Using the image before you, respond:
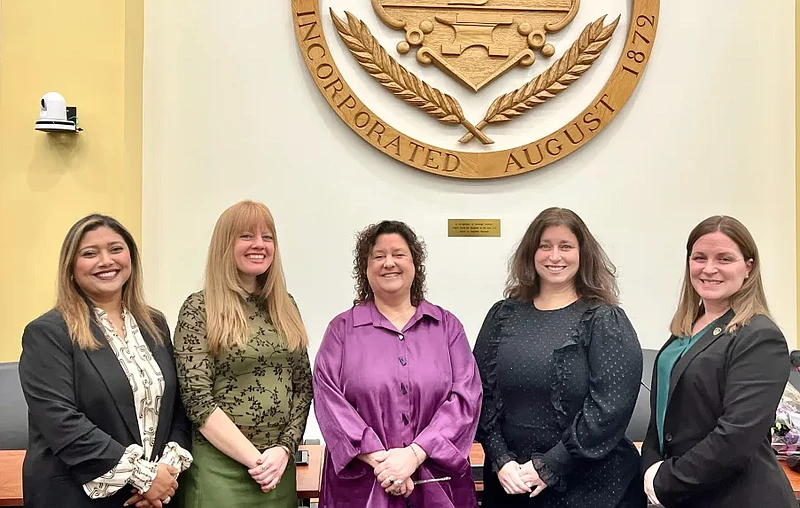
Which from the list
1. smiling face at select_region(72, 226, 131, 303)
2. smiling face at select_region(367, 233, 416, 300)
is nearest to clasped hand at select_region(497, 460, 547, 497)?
smiling face at select_region(367, 233, 416, 300)

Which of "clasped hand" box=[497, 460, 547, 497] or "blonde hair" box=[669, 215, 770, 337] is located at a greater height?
"blonde hair" box=[669, 215, 770, 337]

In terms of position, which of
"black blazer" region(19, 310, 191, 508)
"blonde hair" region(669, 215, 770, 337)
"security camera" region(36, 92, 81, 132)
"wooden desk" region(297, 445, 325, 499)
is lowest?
"wooden desk" region(297, 445, 325, 499)

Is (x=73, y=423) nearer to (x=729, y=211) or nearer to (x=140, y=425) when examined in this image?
(x=140, y=425)

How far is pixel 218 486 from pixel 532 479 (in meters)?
0.87

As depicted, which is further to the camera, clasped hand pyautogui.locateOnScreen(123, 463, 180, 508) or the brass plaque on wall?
the brass plaque on wall

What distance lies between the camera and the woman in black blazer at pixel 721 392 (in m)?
1.71

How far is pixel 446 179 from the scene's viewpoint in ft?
10.6

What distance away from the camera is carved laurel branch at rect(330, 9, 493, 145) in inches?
123

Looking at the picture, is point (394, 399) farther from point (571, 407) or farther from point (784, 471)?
point (784, 471)

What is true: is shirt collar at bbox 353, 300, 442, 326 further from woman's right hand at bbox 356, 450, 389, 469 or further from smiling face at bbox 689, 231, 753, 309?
smiling face at bbox 689, 231, 753, 309

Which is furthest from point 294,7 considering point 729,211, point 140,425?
point 729,211

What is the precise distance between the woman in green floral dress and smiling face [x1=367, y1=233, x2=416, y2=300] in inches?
10.8

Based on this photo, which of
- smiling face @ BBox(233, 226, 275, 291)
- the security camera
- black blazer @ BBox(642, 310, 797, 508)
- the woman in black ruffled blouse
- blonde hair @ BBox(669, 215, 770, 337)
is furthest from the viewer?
the security camera

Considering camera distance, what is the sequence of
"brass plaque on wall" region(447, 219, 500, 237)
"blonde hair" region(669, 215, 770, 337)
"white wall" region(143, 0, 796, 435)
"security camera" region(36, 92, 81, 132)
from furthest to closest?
"brass plaque on wall" region(447, 219, 500, 237), "white wall" region(143, 0, 796, 435), "security camera" region(36, 92, 81, 132), "blonde hair" region(669, 215, 770, 337)
